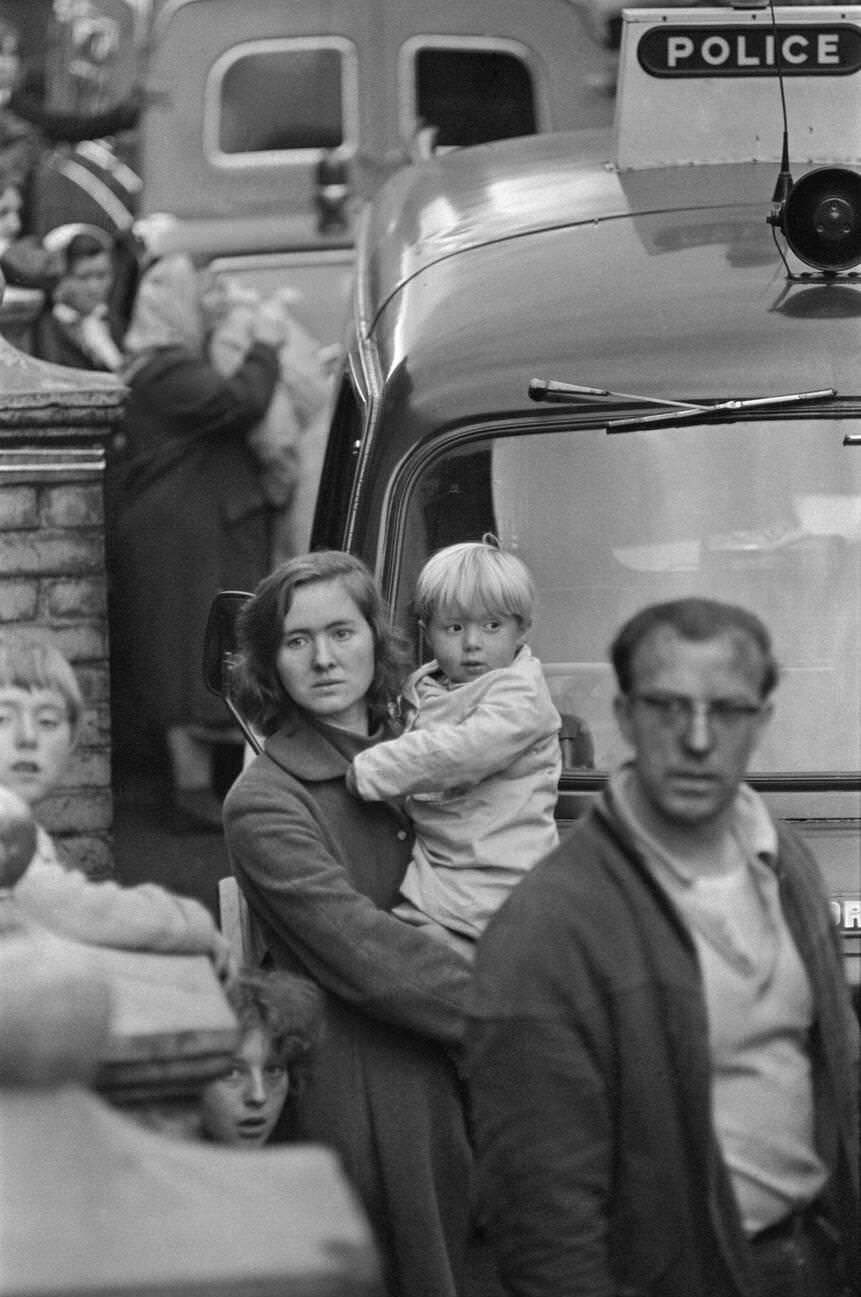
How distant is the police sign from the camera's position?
260 inches

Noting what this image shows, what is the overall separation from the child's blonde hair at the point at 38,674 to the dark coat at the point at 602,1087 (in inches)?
33.1

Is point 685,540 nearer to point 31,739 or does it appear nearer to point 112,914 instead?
point 31,739

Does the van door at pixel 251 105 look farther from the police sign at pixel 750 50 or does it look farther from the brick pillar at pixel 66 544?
the police sign at pixel 750 50

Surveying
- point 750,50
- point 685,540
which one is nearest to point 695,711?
point 685,540

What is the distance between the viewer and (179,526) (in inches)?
428

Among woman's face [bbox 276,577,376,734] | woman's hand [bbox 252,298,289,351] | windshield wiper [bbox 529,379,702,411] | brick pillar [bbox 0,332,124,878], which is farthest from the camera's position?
woman's hand [bbox 252,298,289,351]

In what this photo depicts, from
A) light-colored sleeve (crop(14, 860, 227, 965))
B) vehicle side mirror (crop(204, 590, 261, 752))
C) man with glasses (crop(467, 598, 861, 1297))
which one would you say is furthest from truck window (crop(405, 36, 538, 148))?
man with glasses (crop(467, 598, 861, 1297))

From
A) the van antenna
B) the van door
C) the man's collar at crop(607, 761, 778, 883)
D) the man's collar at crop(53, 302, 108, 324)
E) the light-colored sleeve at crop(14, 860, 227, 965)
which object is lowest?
the light-colored sleeve at crop(14, 860, 227, 965)

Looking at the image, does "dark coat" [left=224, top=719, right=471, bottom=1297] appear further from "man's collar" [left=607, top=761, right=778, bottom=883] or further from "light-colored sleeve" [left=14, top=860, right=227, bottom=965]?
"man's collar" [left=607, top=761, right=778, bottom=883]

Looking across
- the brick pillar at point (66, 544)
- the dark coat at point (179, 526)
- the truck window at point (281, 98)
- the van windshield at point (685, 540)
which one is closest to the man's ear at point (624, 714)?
the van windshield at point (685, 540)

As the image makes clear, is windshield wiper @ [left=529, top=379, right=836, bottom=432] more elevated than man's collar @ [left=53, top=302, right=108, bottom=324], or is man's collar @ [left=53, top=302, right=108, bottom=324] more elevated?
man's collar @ [left=53, top=302, right=108, bottom=324]

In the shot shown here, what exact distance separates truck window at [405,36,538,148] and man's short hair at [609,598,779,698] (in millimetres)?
10165

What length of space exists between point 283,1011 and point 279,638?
69cm

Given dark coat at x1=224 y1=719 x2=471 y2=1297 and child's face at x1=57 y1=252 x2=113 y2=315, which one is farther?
child's face at x1=57 y1=252 x2=113 y2=315
